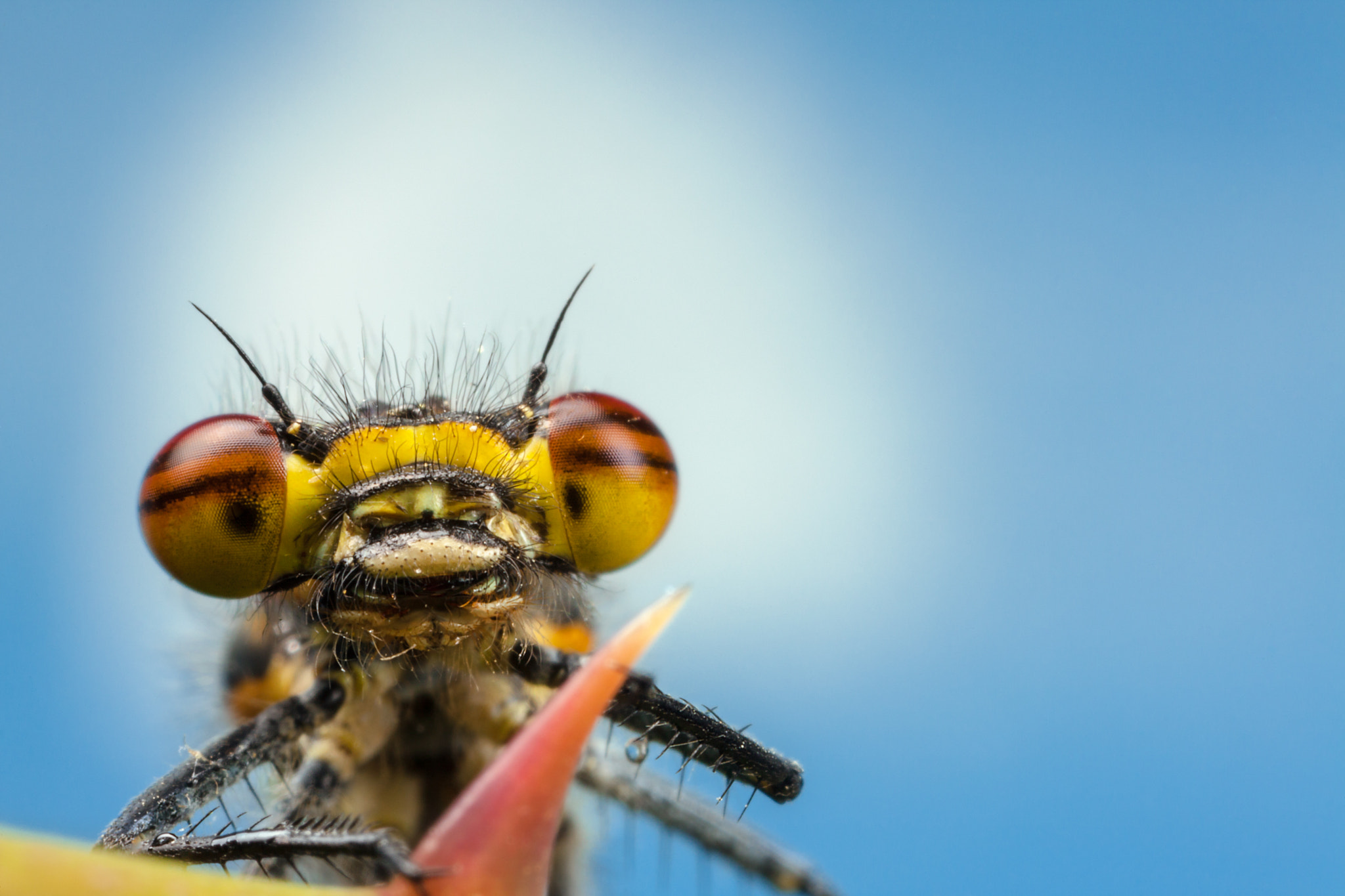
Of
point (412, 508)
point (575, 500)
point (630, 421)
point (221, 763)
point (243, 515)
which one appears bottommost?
point (221, 763)

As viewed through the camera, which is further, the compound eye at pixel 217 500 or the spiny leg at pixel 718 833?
the spiny leg at pixel 718 833

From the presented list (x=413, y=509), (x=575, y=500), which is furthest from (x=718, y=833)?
(x=413, y=509)

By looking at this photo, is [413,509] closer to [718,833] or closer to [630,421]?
[630,421]

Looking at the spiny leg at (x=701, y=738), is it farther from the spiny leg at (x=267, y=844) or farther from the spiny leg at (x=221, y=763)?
the spiny leg at (x=267, y=844)

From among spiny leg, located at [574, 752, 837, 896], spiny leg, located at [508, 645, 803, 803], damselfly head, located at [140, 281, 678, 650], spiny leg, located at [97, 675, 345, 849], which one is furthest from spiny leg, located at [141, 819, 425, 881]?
spiny leg, located at [574, 752, 837, 896]

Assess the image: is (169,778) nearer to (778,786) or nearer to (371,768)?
(371,768)

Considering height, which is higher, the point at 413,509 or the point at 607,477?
the point at 607,477

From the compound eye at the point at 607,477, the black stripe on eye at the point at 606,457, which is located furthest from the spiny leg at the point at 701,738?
the black stripe on eye at the point at 606,457

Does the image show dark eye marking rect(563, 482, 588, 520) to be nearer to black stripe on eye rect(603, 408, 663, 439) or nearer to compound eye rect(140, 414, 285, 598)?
black stripe on eye rect(603, 408, 663, 439)
